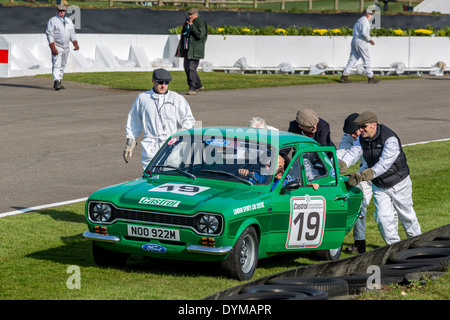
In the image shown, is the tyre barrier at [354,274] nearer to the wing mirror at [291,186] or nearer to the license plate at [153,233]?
the wing mirror at [291,186]

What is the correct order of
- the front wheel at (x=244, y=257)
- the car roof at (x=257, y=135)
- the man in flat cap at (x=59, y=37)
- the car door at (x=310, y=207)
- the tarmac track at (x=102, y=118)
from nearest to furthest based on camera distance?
the front wheel at (x=244, y=257) → the car door at (x=310, y=207) → the car roof at (x=257, y=135) → the tarmac track at (x=102, y=118) → the man in flat cap at (x=59, y=37)

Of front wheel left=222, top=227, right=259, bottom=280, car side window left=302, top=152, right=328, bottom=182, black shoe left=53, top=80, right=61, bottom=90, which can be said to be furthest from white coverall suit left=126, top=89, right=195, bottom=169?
black shoe left=53, top=80, right=61, bottom=90

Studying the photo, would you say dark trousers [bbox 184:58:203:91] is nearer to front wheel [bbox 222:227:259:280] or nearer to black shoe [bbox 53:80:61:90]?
black shoe [bbox 53:80:61:90]

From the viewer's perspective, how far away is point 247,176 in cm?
955

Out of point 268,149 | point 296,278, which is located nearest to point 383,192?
point 268,149

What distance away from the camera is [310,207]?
970 centimetres

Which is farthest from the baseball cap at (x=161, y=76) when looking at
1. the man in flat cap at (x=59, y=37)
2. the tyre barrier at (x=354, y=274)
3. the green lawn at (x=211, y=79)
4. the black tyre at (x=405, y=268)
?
the green lawn at (x=211, y=79)

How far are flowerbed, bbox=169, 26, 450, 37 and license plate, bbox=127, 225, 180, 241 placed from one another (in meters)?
22.8

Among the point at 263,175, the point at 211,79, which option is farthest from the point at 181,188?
the point at 211,79

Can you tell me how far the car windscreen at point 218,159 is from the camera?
9.60m

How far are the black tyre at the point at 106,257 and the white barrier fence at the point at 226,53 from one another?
18.7 meters

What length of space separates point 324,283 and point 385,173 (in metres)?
Result: 2.92

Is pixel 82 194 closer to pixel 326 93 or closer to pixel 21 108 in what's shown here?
pixel 21 108

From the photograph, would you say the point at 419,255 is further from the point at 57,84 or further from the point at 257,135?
the point at 57,84
